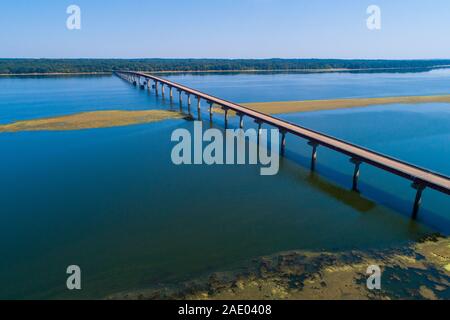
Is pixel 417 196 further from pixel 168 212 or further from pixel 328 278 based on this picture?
pixel 168 212

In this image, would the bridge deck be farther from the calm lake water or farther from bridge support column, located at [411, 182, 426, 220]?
the calm lake water

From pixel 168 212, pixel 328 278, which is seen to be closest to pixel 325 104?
pixel 168 212

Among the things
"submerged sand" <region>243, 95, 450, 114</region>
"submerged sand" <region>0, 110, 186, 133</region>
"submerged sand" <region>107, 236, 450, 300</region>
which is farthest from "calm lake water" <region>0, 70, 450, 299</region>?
"submerged sand" <region>243, 95, 450, 114</region>

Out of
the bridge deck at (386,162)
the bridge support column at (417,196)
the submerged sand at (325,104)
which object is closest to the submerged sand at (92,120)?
the submerged sand at (325,104)
